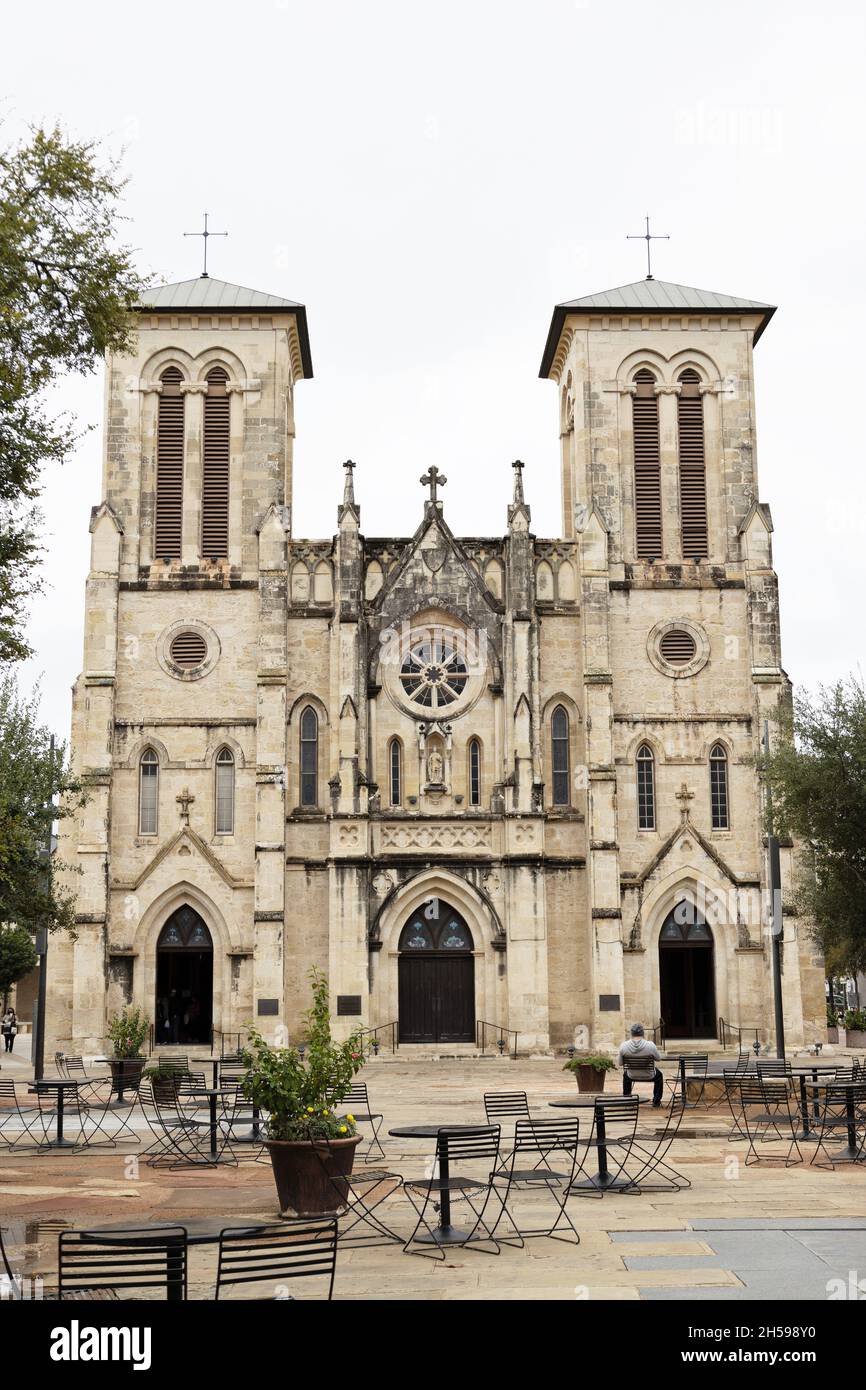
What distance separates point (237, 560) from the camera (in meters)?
40.1

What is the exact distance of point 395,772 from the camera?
3916 cm

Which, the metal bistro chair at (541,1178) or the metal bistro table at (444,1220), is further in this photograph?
the metal bistro chair at (541,1178)

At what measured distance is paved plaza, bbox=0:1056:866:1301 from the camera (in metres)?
10.1

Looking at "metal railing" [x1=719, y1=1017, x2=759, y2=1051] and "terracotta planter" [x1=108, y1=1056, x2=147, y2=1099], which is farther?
"metal railing" [x1=719, y1=1017, x2=759, y2=1051]

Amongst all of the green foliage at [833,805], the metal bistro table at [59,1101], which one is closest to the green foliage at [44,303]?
the metal bistro table at [59,1101]

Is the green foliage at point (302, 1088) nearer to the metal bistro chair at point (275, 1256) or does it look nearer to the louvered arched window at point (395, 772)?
the metal bistro chair at point (275, 1256)

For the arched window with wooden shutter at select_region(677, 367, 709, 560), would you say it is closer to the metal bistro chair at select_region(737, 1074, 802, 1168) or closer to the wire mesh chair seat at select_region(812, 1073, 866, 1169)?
the metal bistro chair at select_region(737, 1074, 802, 1168)

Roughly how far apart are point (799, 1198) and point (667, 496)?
28.8m

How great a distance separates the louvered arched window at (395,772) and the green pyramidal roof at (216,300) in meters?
13.2

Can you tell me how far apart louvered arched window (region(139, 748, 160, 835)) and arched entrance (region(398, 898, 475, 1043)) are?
7.46 metres

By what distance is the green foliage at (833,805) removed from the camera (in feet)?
84.5

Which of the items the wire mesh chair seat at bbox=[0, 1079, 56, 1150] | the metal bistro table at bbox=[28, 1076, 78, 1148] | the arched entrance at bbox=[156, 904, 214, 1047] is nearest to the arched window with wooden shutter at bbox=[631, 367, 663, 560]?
the arched entrance at bbox=[156, 904, 214, 1047]
